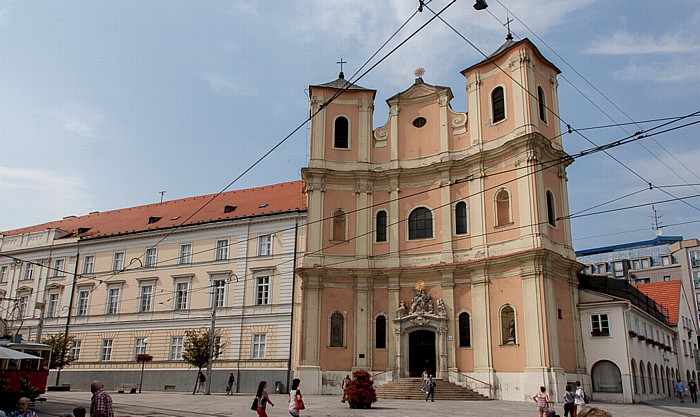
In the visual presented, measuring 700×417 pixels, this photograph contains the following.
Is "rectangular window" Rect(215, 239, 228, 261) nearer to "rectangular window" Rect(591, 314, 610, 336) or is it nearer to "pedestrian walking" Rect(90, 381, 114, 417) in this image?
"rectangular window" Rect(591, 314, 610, 336)

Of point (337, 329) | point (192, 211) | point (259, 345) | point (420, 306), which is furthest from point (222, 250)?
point (420, 306)

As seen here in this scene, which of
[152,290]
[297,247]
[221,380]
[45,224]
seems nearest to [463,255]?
[297,247]

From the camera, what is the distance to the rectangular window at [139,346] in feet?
124

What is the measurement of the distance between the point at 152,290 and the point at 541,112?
85.2 ft

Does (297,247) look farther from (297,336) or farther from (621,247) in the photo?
(621,247)

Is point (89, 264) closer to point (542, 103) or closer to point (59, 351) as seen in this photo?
point (59, 351)

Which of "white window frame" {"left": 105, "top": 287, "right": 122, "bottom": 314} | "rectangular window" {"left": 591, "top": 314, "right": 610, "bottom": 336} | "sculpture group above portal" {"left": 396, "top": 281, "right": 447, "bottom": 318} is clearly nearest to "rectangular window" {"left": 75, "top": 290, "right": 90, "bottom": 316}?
Answer: "white window frame" {"left": 105, "top": 287, "right": 122, "bottom": 314}

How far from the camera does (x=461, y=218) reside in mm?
32250

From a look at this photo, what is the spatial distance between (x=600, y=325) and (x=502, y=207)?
7.34 meters

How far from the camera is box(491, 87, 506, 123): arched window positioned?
32.0 m

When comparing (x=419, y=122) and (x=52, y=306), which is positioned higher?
(x=419, y=122)

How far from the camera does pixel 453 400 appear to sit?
90.6 feet

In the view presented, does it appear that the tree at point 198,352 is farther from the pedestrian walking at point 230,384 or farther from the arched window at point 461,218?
the arched window at point 461,218

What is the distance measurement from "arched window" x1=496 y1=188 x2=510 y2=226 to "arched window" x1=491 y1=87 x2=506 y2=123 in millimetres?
4014
